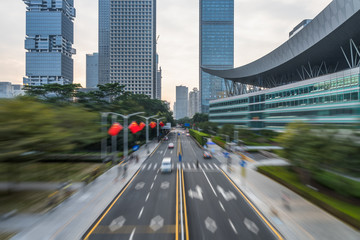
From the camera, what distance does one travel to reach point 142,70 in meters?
111

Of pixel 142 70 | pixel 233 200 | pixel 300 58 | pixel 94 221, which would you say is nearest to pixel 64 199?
pixel 94 221

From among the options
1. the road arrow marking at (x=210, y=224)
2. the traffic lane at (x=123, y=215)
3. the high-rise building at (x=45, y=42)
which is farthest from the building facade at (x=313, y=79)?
the high-rise building at (x=45, y=42)

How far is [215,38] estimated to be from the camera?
492 feet

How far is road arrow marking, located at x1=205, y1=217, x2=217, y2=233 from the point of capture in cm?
1059

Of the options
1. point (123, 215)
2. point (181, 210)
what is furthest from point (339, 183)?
point (123, 215)

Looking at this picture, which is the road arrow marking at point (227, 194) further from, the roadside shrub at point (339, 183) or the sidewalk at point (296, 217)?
the roadside shrub at point (339, 183)

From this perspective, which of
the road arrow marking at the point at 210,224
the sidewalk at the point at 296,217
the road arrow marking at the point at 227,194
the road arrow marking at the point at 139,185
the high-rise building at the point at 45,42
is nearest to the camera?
the sidewalk at the point at 296,217

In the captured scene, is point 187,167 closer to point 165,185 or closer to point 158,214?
point 165,185

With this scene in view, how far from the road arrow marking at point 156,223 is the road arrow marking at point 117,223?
219cm

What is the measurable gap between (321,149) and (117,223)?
18.5m

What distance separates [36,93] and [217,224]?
6032 centimetres

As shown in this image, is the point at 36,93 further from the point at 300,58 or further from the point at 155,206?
the point at 300,58

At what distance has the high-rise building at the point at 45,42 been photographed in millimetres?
129625

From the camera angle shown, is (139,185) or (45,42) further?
(45,42)
